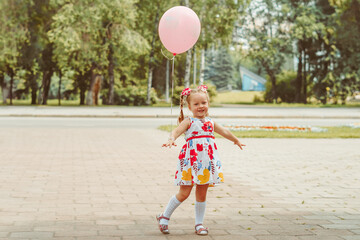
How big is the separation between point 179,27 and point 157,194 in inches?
86.3

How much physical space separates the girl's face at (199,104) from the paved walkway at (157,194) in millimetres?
1087

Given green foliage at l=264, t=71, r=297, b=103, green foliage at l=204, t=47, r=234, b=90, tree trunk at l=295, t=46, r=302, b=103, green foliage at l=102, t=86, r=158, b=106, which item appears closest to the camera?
green foliage at l=102, t=86, r=158, b=106

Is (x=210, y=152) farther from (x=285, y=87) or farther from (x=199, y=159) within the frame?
(x=285, y=87)

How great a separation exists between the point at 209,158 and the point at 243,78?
368 ft

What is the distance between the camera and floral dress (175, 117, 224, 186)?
5.33 m

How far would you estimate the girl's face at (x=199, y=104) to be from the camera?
17.6 feet

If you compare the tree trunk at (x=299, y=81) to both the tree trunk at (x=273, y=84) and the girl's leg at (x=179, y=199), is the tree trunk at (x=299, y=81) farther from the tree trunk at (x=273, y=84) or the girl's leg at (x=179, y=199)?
the girl's leg at (x=179, y=199)

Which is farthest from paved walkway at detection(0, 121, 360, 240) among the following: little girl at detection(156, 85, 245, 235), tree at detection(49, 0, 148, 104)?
tree at detection(49, 0, 148, 104)

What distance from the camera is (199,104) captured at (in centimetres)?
539

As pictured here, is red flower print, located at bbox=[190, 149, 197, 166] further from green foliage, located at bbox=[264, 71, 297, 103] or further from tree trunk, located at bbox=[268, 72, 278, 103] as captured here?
green foliage, located at bbox=[264, 71, 297, 103]

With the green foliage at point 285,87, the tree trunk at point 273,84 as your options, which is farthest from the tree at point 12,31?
the green foliage at point 285,87

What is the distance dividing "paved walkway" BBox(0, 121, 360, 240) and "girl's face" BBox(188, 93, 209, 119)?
42.8 inches

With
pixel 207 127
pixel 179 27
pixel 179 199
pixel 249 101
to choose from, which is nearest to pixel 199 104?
pixel 207 127

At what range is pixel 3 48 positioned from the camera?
35625 mm
